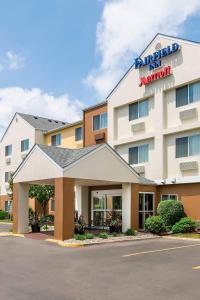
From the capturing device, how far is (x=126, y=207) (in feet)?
81.4

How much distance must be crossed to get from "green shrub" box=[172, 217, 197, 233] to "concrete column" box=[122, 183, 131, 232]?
280cm

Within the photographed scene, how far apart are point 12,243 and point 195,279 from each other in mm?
11939

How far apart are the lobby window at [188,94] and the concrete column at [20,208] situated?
1192 centimetres

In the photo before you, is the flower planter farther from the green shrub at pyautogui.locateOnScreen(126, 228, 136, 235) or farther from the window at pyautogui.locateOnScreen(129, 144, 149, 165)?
the window at pyautogui.locateOnScreen(129, 144, 149, 165)

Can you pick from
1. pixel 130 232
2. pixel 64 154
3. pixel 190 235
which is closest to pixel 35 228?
pixel 64 154

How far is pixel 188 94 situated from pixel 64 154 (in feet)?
31.7

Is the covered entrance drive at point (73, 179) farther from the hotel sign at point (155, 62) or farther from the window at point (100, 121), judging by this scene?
the hotel sign at point (155, 62)

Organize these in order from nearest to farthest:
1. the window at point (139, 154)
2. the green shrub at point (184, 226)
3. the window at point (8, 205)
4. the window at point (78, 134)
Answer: the green shrub at point (184, 226)
the window at point (139, 154)
the window at point (78, 134)
the window at point (8, 205)

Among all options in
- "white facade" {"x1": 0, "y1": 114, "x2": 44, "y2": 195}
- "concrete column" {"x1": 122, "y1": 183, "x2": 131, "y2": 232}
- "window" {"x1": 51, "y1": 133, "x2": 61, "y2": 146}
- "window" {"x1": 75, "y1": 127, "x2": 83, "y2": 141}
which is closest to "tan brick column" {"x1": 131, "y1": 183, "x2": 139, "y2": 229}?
"concrete column" {"x1": 122, "y1": 183, "x2": 131, "y2": 232}

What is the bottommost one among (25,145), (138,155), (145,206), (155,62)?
(145,206)

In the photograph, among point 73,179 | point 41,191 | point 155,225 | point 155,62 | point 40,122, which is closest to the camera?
point 73,179

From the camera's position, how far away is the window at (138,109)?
3092cm

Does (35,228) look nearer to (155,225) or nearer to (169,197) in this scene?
(155,225)

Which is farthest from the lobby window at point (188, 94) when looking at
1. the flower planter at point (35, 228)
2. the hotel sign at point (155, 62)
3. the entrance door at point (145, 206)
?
the flower planter at point (35, 228)
